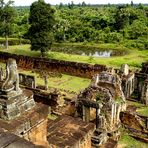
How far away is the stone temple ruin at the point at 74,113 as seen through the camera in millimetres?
4621

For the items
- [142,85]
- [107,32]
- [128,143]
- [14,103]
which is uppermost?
[14,103]

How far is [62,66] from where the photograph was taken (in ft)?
77.4

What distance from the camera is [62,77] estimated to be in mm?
22594

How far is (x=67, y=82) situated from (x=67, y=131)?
15029 mm

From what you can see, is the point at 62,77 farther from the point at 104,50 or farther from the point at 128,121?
the point at 104,50

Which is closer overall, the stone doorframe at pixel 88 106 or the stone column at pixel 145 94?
the stone doorframe at pixel 88 106

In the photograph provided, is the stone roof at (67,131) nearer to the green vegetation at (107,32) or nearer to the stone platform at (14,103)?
the stone platform at (14,103)

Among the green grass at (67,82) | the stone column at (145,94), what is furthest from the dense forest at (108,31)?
the stone column at (145,94)

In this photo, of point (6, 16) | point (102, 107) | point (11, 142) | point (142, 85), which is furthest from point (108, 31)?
point (11, 142)

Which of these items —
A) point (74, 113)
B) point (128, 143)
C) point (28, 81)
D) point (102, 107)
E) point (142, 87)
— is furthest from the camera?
point (28, 81)

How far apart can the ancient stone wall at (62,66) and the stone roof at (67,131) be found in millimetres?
14541

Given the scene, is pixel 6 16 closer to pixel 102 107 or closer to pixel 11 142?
pixel 102 107

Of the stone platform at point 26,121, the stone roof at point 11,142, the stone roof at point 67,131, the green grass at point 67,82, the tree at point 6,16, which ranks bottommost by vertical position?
the green grass at point 67,82

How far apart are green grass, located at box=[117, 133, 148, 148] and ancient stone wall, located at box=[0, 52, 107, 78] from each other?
9.30m
